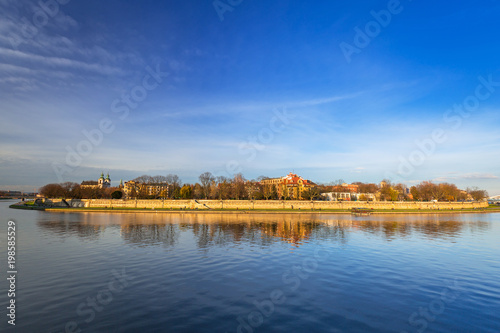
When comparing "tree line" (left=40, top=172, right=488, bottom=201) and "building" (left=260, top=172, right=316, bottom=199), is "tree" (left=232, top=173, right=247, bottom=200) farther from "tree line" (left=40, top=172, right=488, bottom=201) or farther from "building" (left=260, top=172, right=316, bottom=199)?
"building" (left=260, top=172, right=316, bottom=199)

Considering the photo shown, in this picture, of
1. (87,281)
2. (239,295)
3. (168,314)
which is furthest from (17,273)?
(239,295)

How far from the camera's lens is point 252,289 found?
547 inches

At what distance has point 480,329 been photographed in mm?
10016

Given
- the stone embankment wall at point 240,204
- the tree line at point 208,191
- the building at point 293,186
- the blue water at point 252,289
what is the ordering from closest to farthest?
the blue water at point 252,289, the stone embankment wall at point 240,204, the tree line at point 208,191, the building at point 293,186

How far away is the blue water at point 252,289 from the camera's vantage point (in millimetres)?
10328

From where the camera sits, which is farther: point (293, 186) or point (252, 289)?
point (293, 186)

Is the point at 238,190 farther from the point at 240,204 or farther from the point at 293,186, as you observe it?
the point at 293,186

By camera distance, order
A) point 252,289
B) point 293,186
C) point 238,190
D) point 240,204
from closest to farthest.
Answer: point 252,289 → point 240,204 → point 238,190 → point 293,186

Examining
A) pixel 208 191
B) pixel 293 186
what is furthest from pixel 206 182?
pixel 293 186

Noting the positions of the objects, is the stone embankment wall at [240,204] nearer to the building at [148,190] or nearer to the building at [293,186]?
the building at [148,190]

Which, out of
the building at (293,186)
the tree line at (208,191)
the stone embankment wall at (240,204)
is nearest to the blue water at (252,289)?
the stone embankment wall at (240,204)

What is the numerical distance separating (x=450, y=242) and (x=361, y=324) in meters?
25.5

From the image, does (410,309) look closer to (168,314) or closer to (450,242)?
(168,314)

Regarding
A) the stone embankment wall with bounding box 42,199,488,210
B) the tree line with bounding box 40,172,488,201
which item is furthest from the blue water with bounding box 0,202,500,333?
the tree line with bounding box 40,172,488,201
